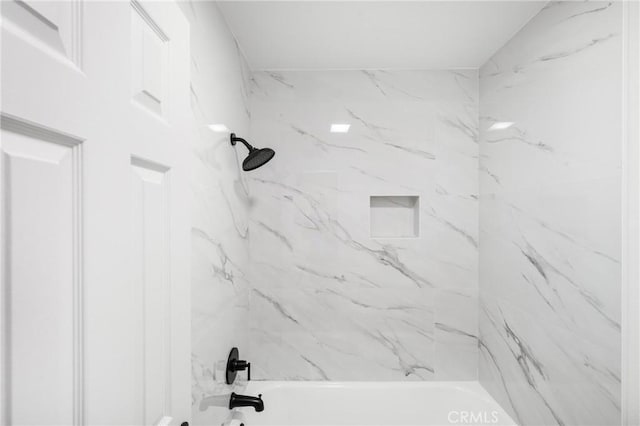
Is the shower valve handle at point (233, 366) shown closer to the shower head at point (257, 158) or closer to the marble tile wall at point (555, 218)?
the shower head at point (257, 158)

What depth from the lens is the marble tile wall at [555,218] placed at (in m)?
1.11

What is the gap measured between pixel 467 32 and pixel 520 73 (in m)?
0.32

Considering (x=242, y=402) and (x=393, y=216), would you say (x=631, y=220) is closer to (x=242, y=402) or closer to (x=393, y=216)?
(x=393, y=216)

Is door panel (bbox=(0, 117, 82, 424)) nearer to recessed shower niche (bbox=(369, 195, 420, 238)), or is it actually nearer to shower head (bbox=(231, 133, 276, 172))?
shower head (bbox=(231, 133, 276, 172))

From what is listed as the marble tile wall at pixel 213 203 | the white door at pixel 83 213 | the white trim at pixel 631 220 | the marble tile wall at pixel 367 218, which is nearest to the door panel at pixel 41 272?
the white door at pixel 83 213

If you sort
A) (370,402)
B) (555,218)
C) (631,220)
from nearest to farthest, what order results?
(631,220), (555,218), (370,402)

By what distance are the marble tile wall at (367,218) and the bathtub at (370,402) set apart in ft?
0.22

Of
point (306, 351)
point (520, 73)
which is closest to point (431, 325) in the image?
point (306, 351)

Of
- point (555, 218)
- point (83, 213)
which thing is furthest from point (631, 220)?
point (83, 213)

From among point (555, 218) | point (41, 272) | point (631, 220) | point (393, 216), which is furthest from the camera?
point (393, 216)

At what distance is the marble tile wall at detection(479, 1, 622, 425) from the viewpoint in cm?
111

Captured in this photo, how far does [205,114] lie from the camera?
4.17ft

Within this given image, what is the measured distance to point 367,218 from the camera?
204cm

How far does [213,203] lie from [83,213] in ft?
3.05
